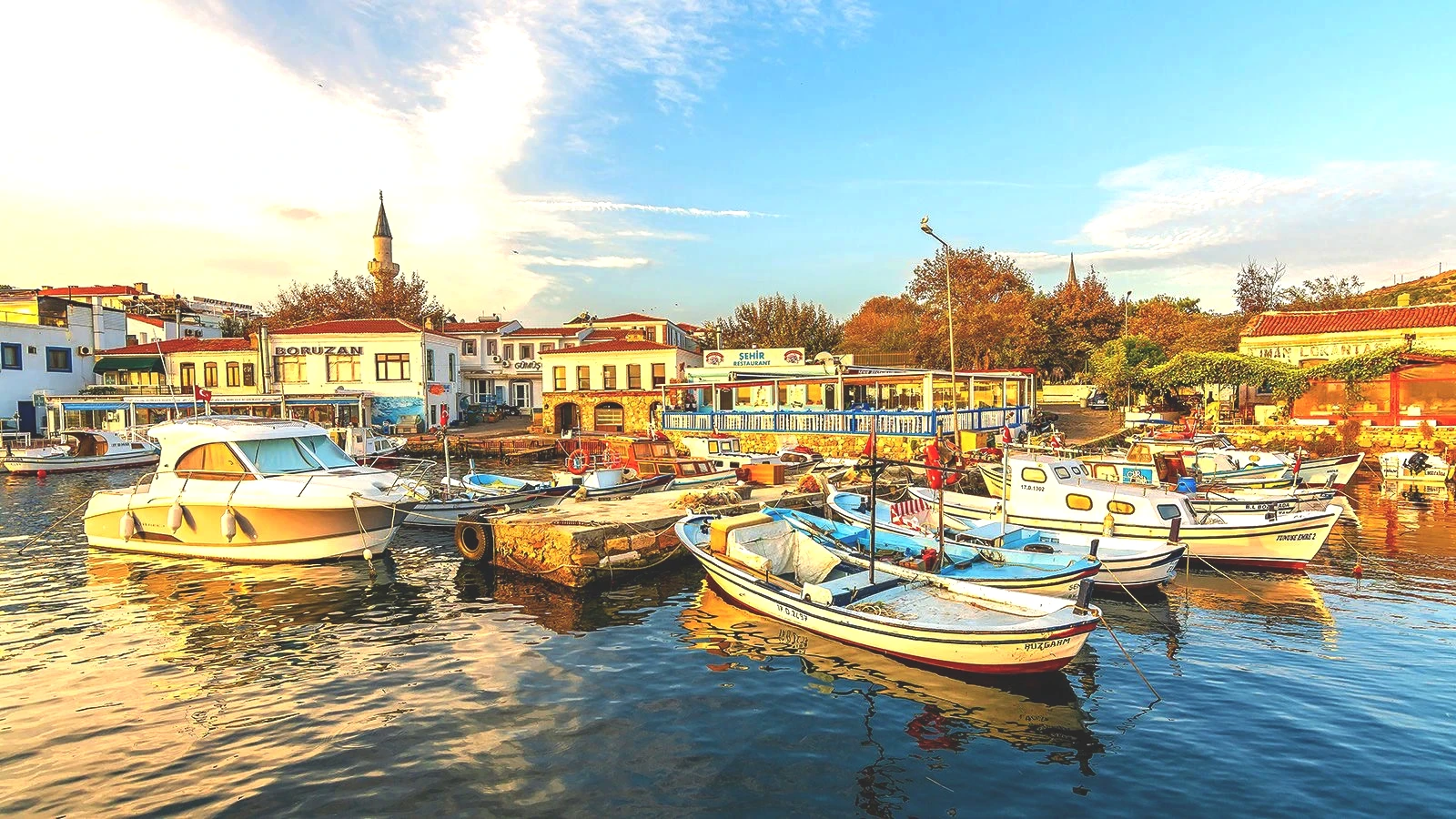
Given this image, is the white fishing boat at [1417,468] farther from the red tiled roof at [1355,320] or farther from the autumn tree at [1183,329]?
the autumn tree at [1183,329]

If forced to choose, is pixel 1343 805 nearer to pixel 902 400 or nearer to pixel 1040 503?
pixel 1040 503

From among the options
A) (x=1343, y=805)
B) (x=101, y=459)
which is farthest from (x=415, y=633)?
(x=101, y=459)

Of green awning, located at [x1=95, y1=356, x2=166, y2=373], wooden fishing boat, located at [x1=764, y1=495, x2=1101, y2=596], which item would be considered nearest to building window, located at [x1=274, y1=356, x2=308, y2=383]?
green awning, located at [x1=95, y1=356, x2=166, y2=373]

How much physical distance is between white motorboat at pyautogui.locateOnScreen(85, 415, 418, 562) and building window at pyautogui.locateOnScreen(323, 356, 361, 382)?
106 ft

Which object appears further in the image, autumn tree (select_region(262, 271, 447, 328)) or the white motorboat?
autumn tree (select_region(262, 271, 447, 328))

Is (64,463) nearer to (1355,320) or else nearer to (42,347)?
(42,347)

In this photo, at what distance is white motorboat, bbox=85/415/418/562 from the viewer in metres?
16.5

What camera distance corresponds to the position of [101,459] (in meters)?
37.0

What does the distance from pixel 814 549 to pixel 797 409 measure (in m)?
21.5

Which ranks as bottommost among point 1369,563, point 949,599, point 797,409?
point 1369,563

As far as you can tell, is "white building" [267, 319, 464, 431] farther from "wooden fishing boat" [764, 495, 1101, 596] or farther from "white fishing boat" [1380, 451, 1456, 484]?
"white fishing boat" [1380, 451, 1456, 484]

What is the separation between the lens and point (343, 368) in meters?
48.9

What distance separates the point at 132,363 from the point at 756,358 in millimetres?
46931

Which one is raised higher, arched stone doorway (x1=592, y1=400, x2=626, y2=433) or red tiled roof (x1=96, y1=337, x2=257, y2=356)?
red tiled roof (x1=96, y1=337, x2=257, y2=356)
